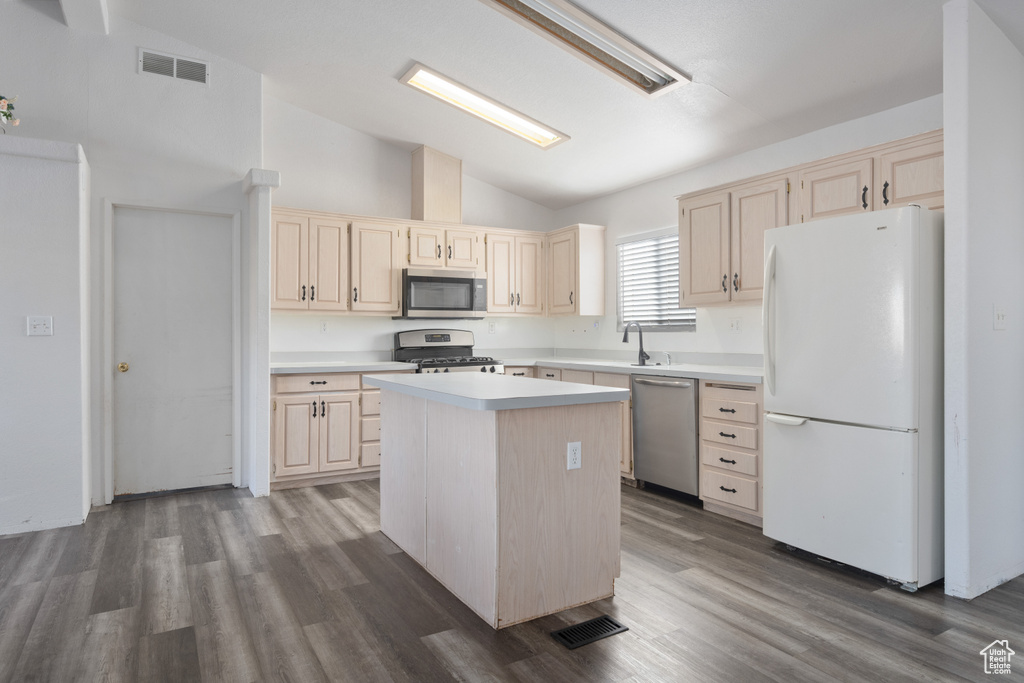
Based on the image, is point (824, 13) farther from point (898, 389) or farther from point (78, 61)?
point (78, 61)

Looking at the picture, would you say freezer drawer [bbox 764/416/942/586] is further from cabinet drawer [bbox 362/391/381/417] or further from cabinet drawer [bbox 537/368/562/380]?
cabinet drawer [bbox 362/391/381/417]

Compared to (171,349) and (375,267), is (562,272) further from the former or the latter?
(171,349)

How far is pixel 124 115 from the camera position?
412 cm

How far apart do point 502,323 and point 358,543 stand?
3.20 meters

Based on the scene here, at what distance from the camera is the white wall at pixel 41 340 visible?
11.3 feet

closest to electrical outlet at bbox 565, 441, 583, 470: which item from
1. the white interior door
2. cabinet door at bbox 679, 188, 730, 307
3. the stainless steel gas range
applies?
cabinet door at bbox 679, 188, 730, 307

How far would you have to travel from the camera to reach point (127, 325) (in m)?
4.18

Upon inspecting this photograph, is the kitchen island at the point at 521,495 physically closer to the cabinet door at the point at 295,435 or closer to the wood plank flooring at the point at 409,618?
the wood plank flooring at the point at 409,618

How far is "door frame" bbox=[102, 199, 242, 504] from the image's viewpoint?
404cm

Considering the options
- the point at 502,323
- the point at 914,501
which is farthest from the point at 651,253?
the point at 914,501

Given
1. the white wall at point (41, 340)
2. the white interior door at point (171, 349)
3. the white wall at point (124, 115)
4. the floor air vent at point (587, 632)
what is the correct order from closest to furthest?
the floor air vent at point (587, 632) < the white wall at point (41, 340) < the white wall at point (124, 115) < the white interior door at point (171, 349)

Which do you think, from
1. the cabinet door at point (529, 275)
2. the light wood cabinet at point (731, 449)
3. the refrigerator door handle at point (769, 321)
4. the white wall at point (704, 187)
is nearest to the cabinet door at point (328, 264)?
the cabinet door at point (529, 275)

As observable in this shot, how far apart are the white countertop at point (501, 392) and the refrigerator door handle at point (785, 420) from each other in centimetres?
104

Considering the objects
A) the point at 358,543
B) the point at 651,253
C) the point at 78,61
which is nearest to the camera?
the point at 358,543
